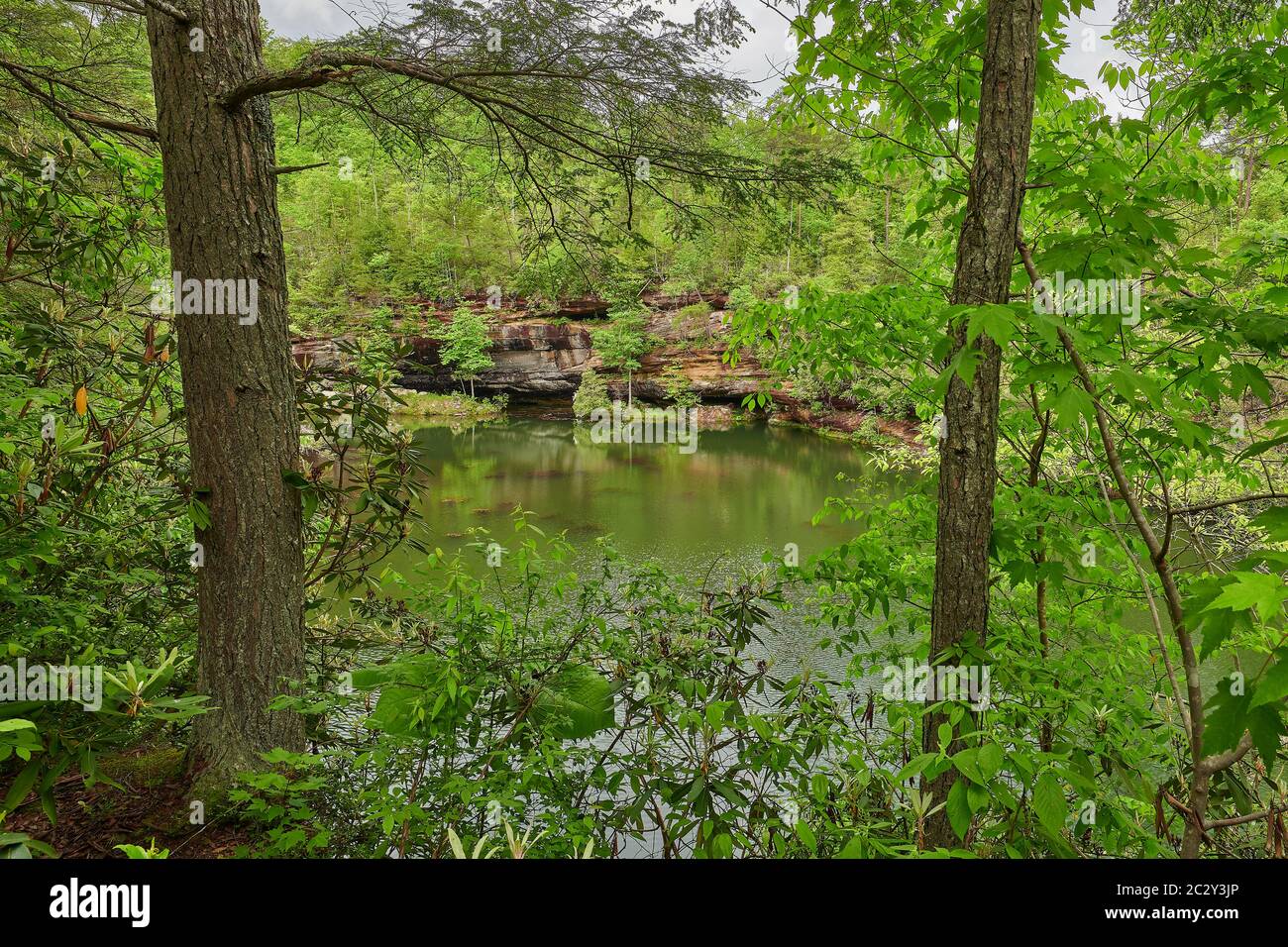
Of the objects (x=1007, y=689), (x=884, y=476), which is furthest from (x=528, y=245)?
(x=884, y=476)

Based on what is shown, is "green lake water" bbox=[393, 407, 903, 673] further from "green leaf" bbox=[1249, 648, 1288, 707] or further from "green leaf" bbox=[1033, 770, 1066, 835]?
"green leaf" bbox=[1249, 648, 1288, 707]

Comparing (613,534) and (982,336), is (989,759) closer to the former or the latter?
(982,336)

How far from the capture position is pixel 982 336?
1.92m

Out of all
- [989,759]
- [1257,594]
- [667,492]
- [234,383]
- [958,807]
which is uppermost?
[234,383]

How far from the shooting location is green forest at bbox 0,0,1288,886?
5.91 ft

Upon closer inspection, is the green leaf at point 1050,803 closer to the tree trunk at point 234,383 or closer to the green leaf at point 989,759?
the green leaf at point 989,759

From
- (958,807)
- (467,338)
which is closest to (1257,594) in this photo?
(958,807)

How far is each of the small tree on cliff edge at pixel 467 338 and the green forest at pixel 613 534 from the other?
21988 mm

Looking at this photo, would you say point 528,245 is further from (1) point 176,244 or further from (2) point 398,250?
(2) point 398,250

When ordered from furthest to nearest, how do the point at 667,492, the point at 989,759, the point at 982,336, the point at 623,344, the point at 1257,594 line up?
the point at 623,344 → the point at 667,492 → the point at 982,336 → the point at 989,759 → the point at 1257,594

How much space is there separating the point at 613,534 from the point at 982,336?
137 centimetres

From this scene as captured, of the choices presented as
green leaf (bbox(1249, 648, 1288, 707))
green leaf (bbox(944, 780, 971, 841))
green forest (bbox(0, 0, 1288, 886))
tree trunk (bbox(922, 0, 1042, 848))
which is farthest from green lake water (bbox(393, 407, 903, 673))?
green leaf (bbox(1249, 648, 1288, 707))

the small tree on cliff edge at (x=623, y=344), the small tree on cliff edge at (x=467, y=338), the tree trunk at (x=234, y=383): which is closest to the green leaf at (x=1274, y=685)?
the tree trunk at (x=234, y=383)
